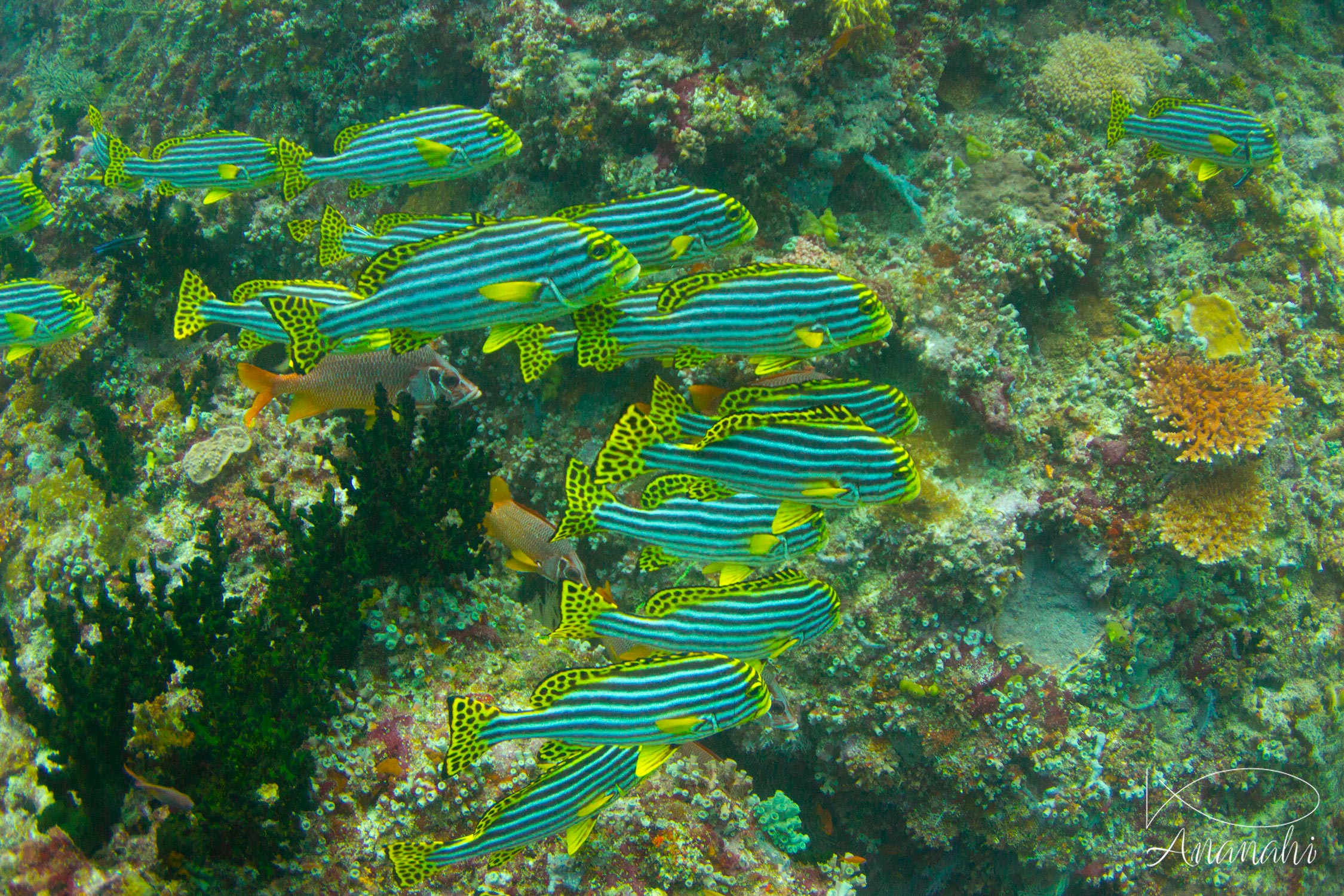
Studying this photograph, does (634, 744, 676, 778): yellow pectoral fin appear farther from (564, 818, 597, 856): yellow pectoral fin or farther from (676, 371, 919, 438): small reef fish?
(676, 371, 919, 438): small reef fish

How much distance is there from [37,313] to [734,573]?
6.06 m

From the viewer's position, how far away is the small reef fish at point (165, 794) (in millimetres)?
3141

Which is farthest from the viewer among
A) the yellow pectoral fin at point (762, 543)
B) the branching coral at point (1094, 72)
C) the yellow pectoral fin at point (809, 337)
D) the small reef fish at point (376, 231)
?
the branching coral at point (1094, 72)

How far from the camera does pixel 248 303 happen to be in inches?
163

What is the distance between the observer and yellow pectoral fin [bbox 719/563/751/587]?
11.1ft

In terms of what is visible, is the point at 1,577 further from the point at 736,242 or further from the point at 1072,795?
the point at 1072,795

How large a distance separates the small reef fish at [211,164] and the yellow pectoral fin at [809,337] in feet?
14.6

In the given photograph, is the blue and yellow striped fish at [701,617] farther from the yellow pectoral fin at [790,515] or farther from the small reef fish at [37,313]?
the small reef fish at [37,313]

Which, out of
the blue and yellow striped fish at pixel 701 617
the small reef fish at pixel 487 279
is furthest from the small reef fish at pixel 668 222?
the blue and yellow striped fish at pixel 701 617

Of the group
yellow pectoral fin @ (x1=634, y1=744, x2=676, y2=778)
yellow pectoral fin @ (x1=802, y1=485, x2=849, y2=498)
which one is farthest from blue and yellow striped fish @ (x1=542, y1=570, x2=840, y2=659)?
yellow pectoral fin @ (x1=802, y1=485, x2=849, y2=498)

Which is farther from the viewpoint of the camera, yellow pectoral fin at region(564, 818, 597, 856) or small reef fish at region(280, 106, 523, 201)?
small reef fish at region(280, 106, 523, 201)

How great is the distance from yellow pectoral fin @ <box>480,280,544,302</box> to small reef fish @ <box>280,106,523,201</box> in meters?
2.01

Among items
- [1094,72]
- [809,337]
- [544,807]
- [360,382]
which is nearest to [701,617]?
[544,807]

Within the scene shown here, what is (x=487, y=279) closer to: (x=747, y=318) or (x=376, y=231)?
(x=747, y=318)
